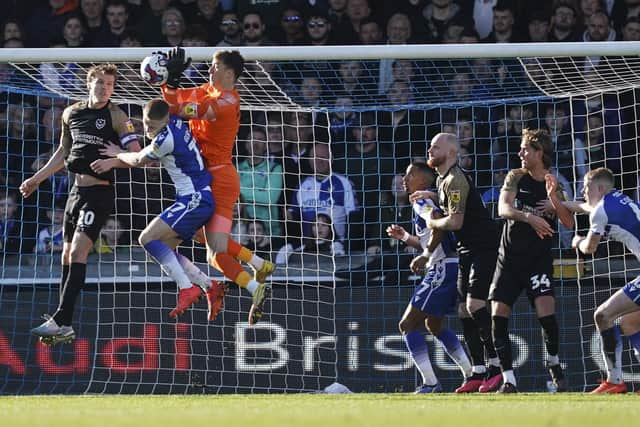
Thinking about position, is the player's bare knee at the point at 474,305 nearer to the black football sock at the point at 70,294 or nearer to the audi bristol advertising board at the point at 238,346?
the audi bristol advertising board at the point at 238,346

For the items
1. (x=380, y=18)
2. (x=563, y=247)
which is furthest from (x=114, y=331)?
(x=380, y=18)

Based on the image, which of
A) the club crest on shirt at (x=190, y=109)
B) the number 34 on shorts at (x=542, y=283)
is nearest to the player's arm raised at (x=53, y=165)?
the club crest on shirt at (x=190, y=109)

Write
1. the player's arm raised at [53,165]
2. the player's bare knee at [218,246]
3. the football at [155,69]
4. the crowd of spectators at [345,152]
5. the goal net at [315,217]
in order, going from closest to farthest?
the football at [155,69] → the player's bare knee at [218,246] → the player's arm raised at [53,165] → the goal net at [315,217] → the crowd of spectators at [345,152]

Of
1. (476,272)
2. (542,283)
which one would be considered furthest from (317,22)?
(542,283)

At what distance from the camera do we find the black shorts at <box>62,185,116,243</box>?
995 cm

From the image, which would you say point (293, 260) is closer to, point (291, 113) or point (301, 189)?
point (301, 189)

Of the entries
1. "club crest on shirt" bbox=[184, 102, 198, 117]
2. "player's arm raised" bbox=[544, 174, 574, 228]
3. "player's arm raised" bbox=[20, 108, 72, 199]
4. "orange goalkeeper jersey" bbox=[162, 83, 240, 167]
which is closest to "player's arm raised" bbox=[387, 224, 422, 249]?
"player's arm raised" bbox=[544, 174, 574, 228]

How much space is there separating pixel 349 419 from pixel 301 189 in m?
6.21

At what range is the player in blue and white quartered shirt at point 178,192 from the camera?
945cm

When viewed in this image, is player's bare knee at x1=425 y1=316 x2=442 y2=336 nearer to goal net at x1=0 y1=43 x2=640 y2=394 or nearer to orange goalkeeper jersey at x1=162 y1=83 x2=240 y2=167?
goal net at x1=0 y1=43 x2=640 y2=394

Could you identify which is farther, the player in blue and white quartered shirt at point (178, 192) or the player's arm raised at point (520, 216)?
the player's arm raised at point (520, 216)

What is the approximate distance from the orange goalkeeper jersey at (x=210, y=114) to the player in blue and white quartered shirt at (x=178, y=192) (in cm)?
11

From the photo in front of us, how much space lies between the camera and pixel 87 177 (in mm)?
10016

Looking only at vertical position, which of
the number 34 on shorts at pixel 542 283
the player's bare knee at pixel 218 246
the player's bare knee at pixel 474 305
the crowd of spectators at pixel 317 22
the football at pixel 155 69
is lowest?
the player's bare knee at pixel 474 305
